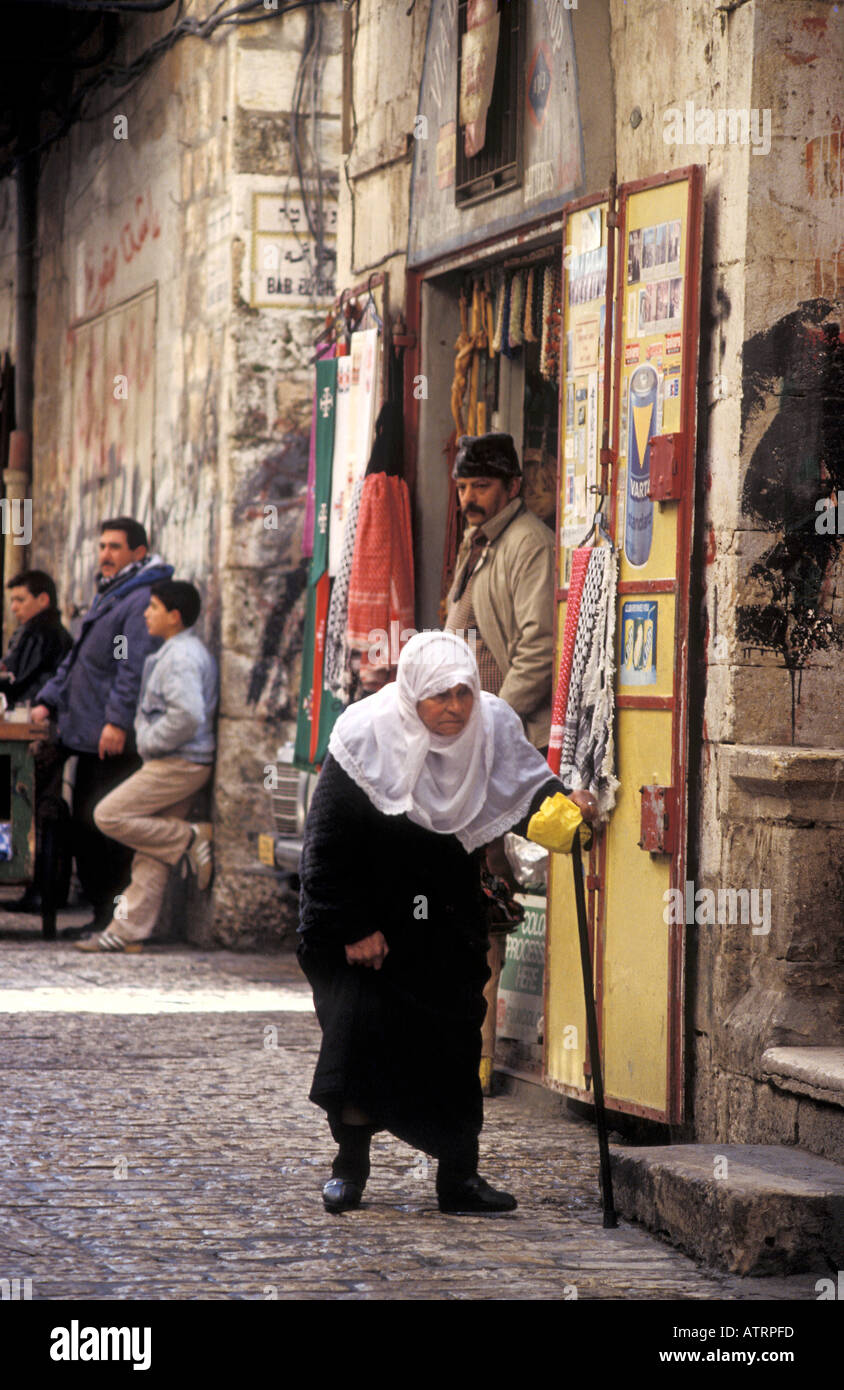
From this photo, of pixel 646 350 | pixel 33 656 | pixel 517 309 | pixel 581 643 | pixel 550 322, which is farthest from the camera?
pixel 33 656

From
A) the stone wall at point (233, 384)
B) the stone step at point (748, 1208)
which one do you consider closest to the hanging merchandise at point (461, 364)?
the stone wall at point (233, 384)

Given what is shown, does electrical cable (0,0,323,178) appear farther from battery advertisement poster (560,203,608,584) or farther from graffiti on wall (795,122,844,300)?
graffiti on wall (795,122,844,300)

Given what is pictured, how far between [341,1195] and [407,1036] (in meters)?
0.44

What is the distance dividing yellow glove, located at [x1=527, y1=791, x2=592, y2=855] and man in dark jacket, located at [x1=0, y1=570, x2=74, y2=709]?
279 inches

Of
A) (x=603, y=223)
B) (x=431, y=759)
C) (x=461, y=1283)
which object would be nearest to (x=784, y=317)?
(x=603, y=223)

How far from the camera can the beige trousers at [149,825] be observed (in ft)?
34.6

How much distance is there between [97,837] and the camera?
1123 cm

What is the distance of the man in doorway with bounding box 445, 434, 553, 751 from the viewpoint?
7.17 m

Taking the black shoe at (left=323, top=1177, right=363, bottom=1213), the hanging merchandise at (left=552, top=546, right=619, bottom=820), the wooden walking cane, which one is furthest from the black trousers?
the wooden walking cane

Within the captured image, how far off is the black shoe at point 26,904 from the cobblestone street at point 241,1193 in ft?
12.7

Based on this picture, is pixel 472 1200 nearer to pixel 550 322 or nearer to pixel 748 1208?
pixel 748 1208

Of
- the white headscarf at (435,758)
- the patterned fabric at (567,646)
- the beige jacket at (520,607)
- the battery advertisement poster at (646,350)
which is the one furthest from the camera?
the beige jacket at (520,607)

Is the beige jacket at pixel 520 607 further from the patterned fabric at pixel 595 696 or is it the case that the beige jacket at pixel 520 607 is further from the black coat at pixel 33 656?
the black coat at pixel 33 656

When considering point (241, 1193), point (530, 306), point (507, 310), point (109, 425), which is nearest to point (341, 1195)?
point (241, 1193)
